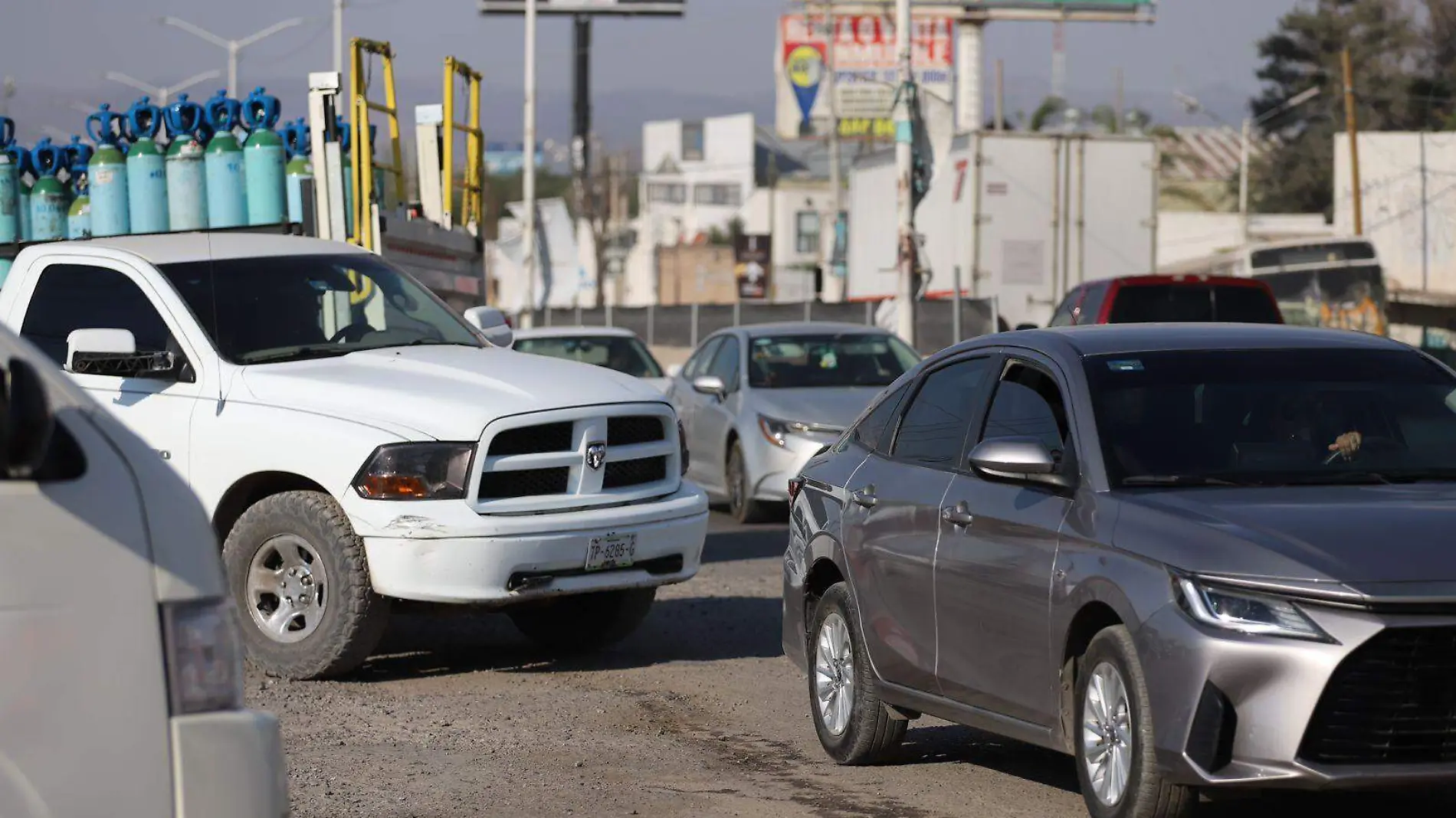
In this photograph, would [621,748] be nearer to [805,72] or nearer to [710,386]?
[710,386]

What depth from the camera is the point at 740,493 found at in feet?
55.0

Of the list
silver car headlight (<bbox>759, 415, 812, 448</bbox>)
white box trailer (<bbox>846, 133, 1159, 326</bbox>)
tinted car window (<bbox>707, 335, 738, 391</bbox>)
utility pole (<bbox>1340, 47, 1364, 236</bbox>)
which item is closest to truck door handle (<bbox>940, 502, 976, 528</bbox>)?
silver car headlight (<bbox>759, 415, 812, 448</bbox>)

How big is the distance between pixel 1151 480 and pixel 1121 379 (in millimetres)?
523

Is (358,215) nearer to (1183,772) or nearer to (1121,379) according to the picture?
(1121,379)

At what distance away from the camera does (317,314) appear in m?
9.98

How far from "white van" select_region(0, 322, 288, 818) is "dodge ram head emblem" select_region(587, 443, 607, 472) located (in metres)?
5.46

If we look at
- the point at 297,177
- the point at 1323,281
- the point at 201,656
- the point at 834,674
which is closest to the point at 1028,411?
the point at 834,674

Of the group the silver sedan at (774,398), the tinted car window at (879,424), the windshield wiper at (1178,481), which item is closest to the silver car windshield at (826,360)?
the silver sedan at (774,398)

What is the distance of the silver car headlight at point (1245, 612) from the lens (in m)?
5.17

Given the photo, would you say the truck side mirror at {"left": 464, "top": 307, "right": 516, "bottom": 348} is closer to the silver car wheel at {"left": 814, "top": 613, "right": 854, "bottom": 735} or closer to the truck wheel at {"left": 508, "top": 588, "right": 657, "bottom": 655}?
the truck wheel at {"left": 508, "top": 588, "right": 657, "bottom": 655}

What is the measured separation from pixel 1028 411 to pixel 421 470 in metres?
3.14

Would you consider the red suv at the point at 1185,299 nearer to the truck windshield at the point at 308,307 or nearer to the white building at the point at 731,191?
the truck windshield at the point at 308,307

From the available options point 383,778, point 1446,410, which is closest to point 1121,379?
point 1446,410

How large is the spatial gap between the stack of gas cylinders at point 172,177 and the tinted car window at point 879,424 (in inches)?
252
